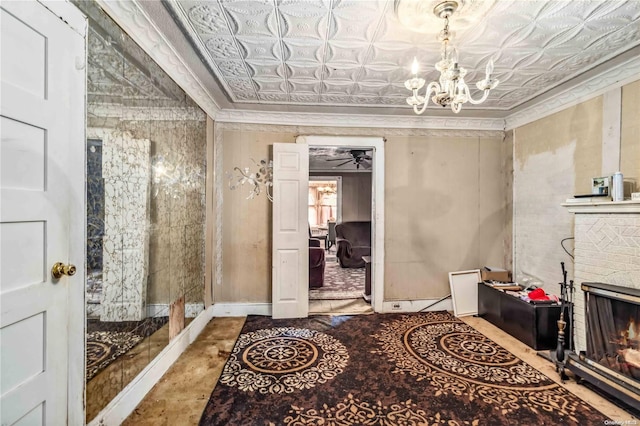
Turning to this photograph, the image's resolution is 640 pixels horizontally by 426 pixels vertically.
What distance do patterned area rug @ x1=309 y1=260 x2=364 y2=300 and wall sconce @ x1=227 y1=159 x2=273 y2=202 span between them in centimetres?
188

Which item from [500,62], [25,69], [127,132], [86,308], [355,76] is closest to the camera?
[25,69]

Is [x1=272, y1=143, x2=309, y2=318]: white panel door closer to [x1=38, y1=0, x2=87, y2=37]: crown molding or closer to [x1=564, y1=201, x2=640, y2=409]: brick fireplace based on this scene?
[x1=38, y1=0, x2=87, y2=37]: crown molding

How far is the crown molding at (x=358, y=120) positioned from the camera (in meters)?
3.65

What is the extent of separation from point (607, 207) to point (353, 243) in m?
4.92

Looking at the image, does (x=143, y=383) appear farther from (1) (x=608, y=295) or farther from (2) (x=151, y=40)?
(1) (x=608, y=295)

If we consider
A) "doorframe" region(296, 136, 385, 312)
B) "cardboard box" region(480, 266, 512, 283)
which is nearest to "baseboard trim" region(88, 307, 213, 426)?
"doorframe" region(296, 136, 385, 312)

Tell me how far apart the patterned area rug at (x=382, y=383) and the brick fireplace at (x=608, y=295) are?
27 centimetres

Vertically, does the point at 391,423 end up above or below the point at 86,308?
below

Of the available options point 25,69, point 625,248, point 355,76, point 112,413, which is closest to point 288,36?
point 355,76

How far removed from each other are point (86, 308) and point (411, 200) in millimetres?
3506

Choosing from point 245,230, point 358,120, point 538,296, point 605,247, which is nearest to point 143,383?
point 245,230

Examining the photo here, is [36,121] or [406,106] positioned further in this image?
[406,106]

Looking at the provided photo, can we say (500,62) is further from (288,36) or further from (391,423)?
(391,423)

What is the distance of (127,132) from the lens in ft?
5.90
